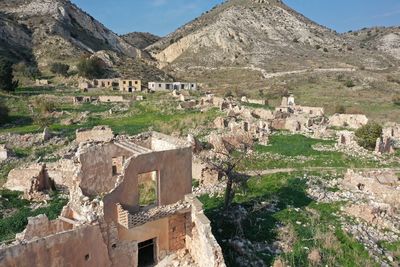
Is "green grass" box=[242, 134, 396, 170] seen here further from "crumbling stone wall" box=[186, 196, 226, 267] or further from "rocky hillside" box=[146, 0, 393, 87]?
"rocky hillside" box=[146, 0, 393, 87]

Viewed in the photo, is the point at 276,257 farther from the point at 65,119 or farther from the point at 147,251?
the point at 65,119

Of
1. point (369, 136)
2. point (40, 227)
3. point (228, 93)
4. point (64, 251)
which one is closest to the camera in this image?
point (64, 251)

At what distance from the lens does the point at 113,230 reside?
11.1m

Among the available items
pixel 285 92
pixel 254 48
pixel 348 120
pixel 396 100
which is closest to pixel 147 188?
pixel 348 120

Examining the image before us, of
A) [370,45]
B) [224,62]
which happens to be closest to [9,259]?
[224,62]

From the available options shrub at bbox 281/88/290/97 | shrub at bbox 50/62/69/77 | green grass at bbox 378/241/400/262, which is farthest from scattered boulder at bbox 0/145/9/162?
shrub at bbox 281/88/290/97

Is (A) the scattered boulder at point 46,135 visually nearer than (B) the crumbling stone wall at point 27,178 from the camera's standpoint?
No

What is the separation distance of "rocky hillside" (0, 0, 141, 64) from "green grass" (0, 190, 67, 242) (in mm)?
55144

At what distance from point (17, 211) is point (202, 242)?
9483mm

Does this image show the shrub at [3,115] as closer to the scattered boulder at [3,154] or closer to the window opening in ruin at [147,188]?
the scattered boulder at [3,154]

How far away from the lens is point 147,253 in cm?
1268

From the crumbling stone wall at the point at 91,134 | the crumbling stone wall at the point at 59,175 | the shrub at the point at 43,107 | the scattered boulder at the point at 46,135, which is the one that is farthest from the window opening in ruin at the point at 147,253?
the shrub at the point at 43,107

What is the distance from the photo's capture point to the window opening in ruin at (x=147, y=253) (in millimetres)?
12273

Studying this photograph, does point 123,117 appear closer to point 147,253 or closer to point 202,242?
point 147,253
